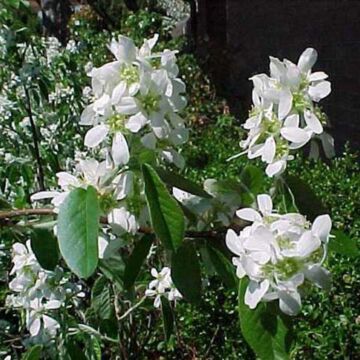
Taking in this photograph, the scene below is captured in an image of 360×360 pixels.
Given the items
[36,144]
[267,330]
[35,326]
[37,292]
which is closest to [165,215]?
[267,330]

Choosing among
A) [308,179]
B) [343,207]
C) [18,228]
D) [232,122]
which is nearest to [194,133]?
[232,122]

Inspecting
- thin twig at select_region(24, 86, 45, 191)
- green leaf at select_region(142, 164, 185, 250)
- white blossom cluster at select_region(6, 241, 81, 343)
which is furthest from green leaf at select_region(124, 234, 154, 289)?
thin twig at select_region(24, 86, 45, 191)

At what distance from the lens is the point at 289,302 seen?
1.21 m

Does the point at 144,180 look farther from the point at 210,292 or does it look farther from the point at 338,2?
the point at 338,2

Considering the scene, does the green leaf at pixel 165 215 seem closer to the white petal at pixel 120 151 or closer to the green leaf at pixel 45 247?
the white petal at pixel 120 151

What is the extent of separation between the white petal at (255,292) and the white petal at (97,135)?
337mm

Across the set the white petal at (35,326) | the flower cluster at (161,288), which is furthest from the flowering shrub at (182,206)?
the flower cluster at (161,288)

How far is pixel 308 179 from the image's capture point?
13.1ft

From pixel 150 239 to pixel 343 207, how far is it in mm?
2230

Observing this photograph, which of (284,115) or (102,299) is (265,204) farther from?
(102,299)

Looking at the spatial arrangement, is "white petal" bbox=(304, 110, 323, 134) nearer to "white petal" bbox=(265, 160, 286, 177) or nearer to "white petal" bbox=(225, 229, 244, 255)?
"white petal" bbox=(265, 160, 286, 177)

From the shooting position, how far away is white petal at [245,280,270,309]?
3.99 ft

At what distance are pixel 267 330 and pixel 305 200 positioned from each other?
0.85ft

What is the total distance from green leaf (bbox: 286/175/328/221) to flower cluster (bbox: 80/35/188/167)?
17 cm
